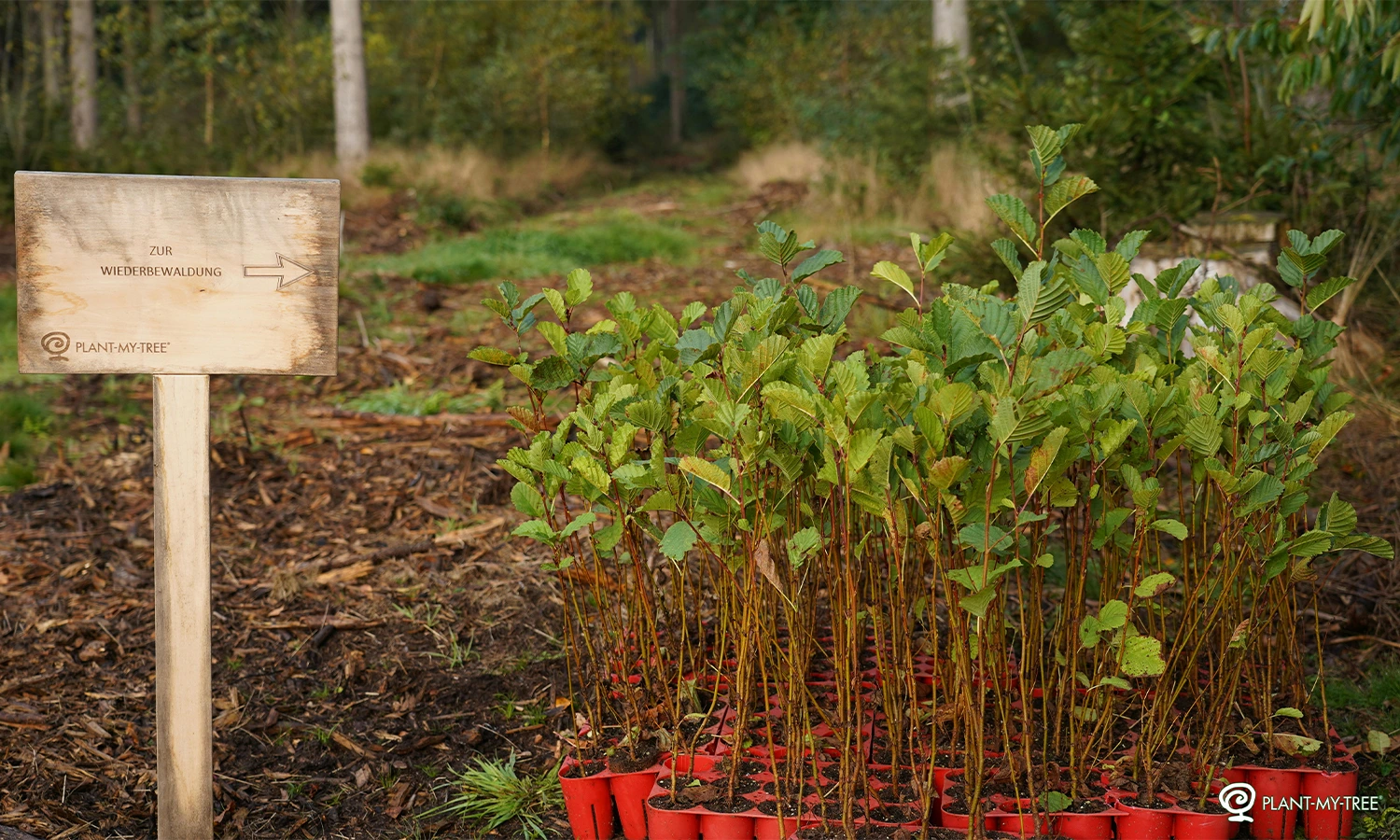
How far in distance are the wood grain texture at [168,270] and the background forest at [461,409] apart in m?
1.01

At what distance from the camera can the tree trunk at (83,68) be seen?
42.9ft

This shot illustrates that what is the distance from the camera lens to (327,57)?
1494cm

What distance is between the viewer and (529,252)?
938cm

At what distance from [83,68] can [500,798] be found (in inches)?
541

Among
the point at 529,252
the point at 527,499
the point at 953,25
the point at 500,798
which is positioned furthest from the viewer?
the point at 953,25

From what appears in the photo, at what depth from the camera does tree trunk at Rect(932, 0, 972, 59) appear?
1225 centimetres

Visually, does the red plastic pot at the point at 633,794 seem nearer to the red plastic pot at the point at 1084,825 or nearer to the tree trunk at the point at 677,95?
the red plastic pot at the point at 1084,825

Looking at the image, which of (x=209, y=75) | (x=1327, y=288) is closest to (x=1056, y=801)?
(x=1327, y=288)

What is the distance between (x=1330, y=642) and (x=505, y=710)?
2244 mm

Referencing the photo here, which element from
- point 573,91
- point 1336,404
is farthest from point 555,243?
point 573,91

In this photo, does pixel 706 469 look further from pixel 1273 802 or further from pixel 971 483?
pixel 1273 802

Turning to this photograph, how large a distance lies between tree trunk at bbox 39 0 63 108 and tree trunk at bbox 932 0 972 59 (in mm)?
9888

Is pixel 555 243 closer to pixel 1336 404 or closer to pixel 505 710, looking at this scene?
pixel 505 710

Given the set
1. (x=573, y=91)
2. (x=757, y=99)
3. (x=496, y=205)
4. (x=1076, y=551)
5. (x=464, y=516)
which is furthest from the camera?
(x=757, y=99)
